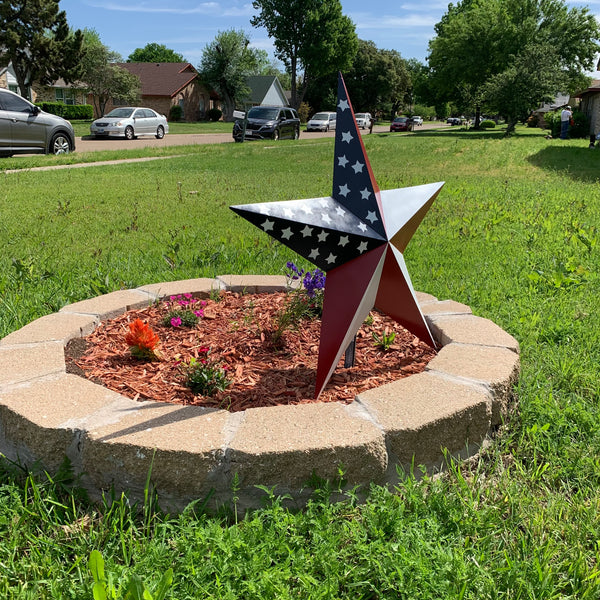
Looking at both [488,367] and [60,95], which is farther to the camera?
[60,95]

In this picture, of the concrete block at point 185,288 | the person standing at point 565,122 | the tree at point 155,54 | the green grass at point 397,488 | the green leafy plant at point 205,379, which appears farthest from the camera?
the tree at point 155,54

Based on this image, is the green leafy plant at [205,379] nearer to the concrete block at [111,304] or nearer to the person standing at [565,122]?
the concrete block at [111,304]

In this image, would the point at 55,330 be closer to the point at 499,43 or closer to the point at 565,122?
the point at 565,122

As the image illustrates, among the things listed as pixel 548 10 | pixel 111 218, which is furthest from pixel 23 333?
pixel 548 10

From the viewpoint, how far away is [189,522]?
2018 mm

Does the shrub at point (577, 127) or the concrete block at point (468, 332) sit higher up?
the shrub at point (577, 127)

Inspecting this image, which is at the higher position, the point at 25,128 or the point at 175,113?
the point at 175,113

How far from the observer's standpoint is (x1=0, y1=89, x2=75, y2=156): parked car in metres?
12.9

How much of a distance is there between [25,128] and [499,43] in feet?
114

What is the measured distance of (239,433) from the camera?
2129 millimetres

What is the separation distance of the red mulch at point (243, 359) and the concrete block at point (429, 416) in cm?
34

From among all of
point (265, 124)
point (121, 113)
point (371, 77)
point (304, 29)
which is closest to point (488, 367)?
point (265, 124)

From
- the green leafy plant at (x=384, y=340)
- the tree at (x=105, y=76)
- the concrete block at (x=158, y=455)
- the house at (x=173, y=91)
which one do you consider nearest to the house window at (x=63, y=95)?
the house at (x=173, y=91)

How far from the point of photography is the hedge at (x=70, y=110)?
4003cm
